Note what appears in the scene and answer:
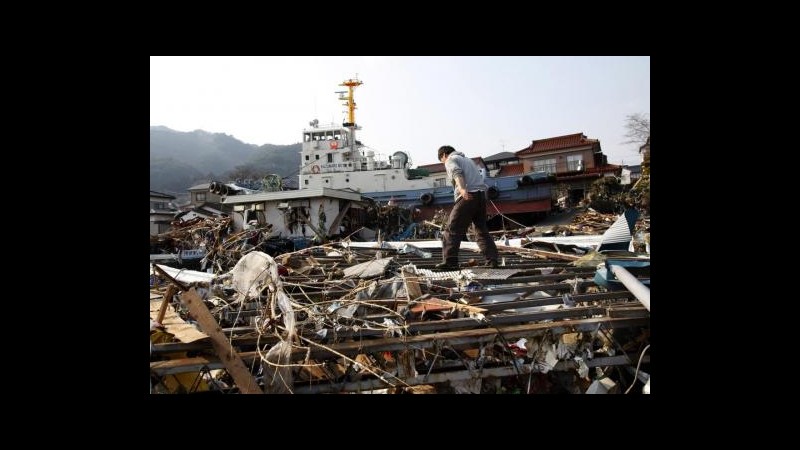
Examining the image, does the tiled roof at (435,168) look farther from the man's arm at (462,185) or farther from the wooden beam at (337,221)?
the man's arm at (462,185)

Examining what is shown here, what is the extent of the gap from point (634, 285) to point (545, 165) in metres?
29.2

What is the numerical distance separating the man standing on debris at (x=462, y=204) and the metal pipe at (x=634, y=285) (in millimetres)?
1623

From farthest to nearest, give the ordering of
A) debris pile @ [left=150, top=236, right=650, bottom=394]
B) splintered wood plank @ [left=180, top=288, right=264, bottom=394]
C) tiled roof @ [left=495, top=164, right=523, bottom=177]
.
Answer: tiled roof @ [left=495, top=164, right=523, bottom=177] < debris pile @ [left=150, top=236, right=650, bottom=394] < splintered wood plank @ [left=180, top=288, right=264, bottom=394]

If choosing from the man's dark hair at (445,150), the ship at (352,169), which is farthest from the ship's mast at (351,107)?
the man's dark hair at (445,150)

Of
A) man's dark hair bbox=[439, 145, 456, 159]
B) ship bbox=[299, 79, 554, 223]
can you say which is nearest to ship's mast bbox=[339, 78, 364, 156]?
ship bbox=[299, 79, 554, 223]

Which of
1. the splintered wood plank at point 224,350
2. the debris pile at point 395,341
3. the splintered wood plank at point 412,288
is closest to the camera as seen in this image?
the splintered wood plank at point 224,350

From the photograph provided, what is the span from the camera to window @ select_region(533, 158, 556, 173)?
29.6 metres

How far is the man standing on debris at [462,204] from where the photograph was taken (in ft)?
15.2

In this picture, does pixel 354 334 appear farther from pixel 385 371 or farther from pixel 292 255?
pixel 292 255

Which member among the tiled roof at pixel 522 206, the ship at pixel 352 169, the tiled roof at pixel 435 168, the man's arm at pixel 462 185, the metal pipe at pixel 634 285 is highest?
the tiled roof at pixel 435 168

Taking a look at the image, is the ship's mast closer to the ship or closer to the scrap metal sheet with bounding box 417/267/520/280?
the ship

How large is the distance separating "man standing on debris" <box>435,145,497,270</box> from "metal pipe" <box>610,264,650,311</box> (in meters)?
1.62

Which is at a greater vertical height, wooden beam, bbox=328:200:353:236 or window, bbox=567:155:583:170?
window, bbox=567:155:583:170
